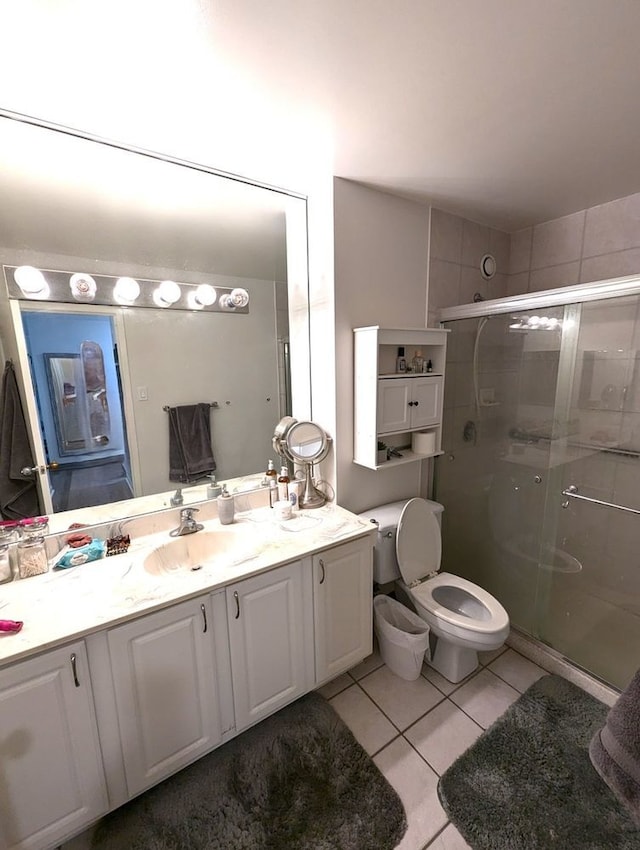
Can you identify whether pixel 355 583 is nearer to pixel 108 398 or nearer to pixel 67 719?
pixel 67 719

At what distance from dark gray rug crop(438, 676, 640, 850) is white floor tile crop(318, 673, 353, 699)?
54 centimetres

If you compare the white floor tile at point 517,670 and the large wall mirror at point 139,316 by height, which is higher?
the large wall mirror at point 139,316

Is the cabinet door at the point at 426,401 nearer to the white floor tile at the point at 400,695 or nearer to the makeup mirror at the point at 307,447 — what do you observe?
the makeup mirror at the point at 307,447

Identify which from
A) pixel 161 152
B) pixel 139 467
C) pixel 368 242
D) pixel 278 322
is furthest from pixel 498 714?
pixel 161 152

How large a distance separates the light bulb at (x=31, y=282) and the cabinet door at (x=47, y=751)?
4.25ft

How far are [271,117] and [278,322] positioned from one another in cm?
90

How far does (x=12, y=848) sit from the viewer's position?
3.36 ft

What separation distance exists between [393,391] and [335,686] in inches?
58.5

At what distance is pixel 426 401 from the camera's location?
198cm

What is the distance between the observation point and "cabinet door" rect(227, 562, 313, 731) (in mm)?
1344

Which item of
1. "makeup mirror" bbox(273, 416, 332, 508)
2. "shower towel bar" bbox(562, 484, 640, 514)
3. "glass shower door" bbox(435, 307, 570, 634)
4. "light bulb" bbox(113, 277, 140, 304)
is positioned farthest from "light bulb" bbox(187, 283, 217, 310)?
"shower towel bar" bbox(562, 484, 640, 514)

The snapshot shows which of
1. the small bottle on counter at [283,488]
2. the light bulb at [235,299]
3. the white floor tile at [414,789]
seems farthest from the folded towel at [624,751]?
the light bulb at [235,299]

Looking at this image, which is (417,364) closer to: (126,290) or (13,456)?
(126,290)

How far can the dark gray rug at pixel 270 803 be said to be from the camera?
1.16 meters
